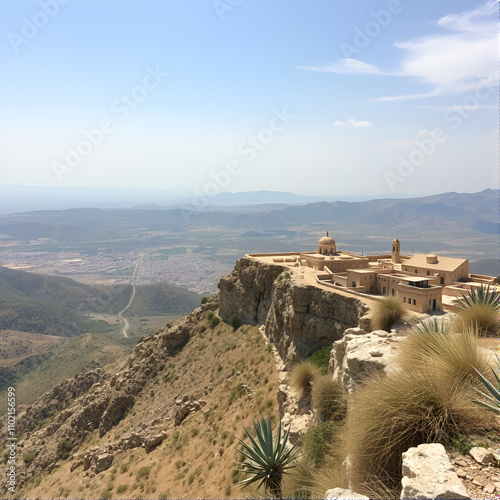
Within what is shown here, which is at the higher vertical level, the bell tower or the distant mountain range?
the bell tower

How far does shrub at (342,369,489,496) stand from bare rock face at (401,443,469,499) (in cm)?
60

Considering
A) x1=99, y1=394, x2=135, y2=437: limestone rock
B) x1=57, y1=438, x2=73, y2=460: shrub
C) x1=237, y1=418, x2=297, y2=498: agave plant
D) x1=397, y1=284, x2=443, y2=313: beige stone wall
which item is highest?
x1=397, y1=284, x2=443, y2=313: beige stone wall

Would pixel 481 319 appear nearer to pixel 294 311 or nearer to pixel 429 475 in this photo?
pixel 429 475

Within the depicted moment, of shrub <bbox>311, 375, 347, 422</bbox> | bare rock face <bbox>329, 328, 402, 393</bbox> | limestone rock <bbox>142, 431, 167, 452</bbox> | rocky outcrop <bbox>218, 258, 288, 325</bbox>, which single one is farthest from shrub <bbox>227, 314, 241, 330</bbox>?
shrub <bbox>311, 375, 347, 422</bbox>

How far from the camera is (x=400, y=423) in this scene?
5426mm

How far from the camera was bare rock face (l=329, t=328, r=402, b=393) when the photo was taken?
8.81 metres

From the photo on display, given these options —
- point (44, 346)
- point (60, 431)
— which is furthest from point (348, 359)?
point (44, 346)

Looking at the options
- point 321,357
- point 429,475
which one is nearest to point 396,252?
point 321,357

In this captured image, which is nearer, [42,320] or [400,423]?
[400,423]

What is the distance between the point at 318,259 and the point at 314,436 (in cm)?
1663

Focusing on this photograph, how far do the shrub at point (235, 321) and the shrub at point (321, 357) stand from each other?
32.3 feet

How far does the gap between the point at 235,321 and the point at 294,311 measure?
880 centimetres

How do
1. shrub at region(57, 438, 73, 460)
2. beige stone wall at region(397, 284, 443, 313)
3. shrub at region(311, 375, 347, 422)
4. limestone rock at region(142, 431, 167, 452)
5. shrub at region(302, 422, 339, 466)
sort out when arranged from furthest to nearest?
shrub at region(57, 438, 73, 460), limestone rock at region(142, 431, 167, 452), beige stone wall at region(397, 284, 443, 313), shrub at region(311, 375, 347, 422), shrub at region(302, 422, 339, 466)

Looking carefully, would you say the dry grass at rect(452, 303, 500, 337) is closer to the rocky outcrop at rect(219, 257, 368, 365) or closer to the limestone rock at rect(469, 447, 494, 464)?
the limestone rock at rect(469, 447, 494, 464)
